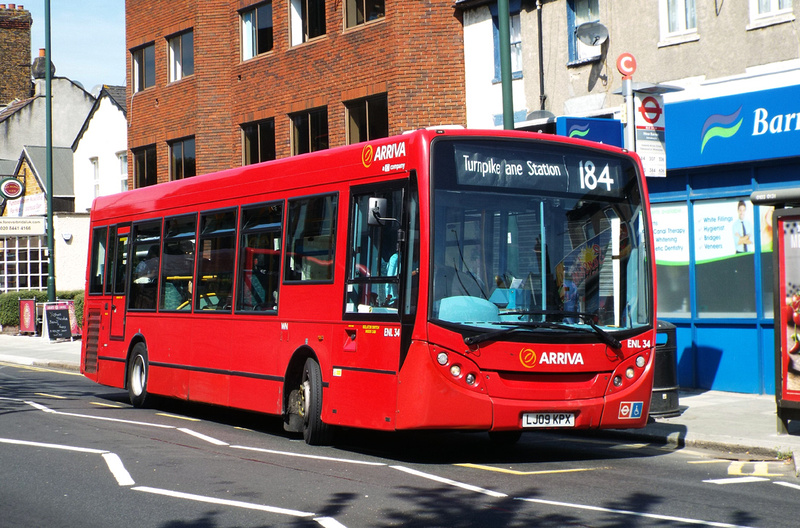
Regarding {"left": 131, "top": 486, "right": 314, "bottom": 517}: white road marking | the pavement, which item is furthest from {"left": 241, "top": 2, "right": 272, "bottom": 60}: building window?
{"left": 131, "top": 486, "right": 314, "bottom": 517}: white road marking

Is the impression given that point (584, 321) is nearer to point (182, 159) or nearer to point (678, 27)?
point (678, 27)

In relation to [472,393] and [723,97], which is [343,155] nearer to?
[472,393]

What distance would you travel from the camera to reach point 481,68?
20.8 meters

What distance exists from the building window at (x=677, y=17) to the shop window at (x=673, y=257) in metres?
2.71

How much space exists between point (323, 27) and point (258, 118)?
306 cm

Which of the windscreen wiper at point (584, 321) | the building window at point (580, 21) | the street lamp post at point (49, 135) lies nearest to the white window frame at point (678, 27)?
the building window at point (580, 21)

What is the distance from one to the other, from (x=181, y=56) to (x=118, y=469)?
21.8 meters

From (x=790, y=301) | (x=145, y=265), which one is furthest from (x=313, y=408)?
(x=145, y=265)

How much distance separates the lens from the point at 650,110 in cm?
A: 1290

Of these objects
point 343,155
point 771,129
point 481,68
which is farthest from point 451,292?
point 481,68

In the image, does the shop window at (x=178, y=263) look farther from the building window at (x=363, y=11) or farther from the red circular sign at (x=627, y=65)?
the building window at (x=363, y=11)

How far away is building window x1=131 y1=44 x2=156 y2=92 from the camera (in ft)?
101

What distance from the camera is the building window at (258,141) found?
26078 mm

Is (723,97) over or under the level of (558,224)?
over
